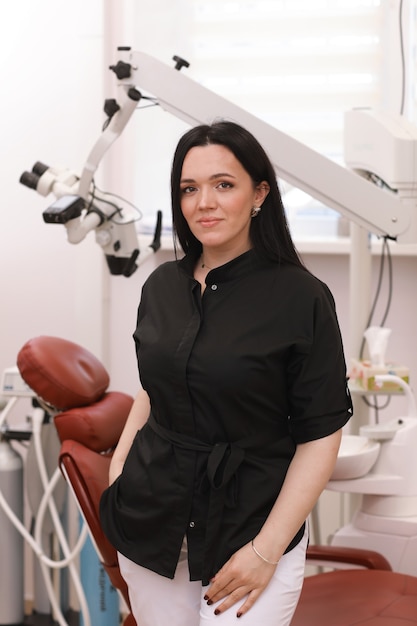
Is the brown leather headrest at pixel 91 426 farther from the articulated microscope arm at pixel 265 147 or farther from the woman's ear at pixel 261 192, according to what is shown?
the woman's ear at pixel 261 192

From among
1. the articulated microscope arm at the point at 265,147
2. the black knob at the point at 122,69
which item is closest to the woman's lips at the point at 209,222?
the articulated microscope arm at the point at 265,147

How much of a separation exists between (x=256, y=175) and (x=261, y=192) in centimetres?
4

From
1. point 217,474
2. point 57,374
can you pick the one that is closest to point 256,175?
point 217,474

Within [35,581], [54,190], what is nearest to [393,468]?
[54,190]

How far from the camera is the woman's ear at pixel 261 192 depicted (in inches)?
62.5

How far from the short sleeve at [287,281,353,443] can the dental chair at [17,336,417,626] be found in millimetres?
562

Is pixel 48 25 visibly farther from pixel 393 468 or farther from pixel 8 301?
pixel 393 468

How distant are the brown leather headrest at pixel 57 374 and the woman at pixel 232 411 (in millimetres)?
507

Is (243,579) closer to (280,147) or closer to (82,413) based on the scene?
(82,413)

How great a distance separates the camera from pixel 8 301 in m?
3.18

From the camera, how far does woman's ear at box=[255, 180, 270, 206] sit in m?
1.59

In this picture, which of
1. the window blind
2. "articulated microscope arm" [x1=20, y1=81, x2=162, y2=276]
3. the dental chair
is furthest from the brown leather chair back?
the window blind

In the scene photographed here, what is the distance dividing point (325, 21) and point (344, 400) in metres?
1.75

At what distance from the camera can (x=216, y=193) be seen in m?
1.53
